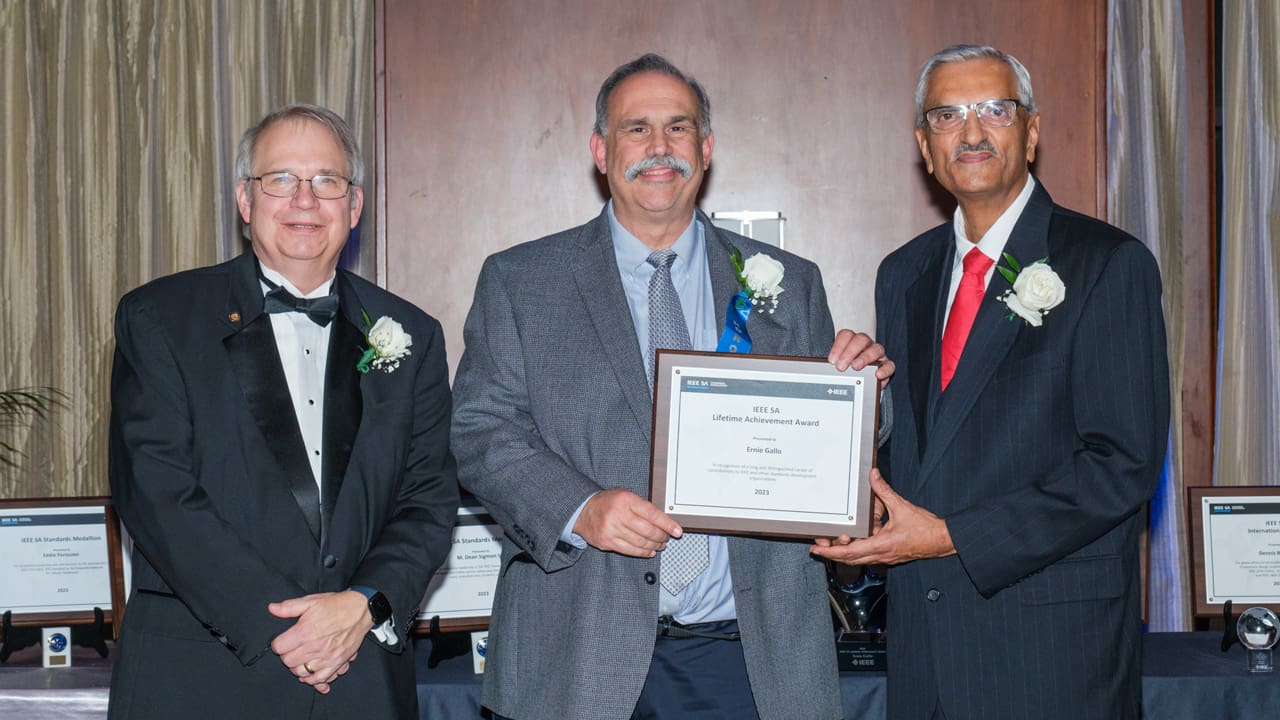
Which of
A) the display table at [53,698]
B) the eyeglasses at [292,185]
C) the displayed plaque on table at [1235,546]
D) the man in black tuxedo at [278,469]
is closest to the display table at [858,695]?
the display table at [53,698]

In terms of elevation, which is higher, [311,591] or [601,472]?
[601,472]

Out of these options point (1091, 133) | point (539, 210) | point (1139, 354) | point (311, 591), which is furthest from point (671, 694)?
point (1091, 133)

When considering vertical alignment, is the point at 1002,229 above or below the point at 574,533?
above

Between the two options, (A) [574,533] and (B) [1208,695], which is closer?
(A) [574,533]

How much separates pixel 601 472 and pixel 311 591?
662 mm

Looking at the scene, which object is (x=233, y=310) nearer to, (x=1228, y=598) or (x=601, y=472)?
(x=601, y=472)

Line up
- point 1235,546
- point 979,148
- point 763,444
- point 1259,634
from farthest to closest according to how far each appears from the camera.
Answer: point 1235,546
point 1259,634
point 979,148
point 763,444

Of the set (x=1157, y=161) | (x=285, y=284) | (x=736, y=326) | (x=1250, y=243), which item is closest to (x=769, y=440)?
(x=736, y=326)

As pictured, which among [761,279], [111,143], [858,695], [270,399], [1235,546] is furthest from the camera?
[111,143]

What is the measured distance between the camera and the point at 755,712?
96.5 inches

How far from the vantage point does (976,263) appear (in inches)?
105

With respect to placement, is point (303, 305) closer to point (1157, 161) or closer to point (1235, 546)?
point (1235, 546)

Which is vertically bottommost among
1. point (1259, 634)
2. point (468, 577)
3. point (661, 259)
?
point (1259, 634)

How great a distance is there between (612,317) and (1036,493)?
1011mm
